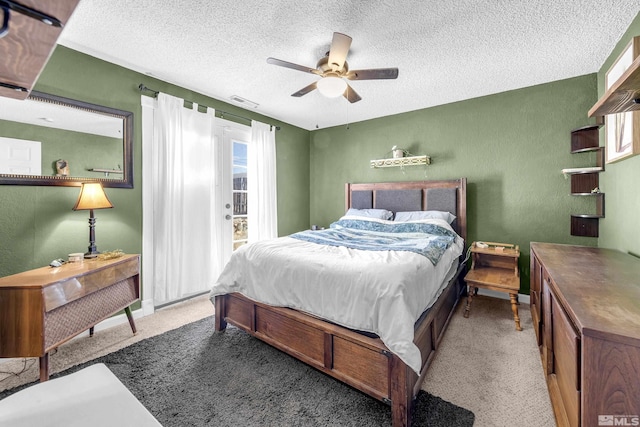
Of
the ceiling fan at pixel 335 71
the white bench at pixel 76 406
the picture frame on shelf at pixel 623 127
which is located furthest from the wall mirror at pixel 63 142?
the picture frame on shelf at pixel 623 127

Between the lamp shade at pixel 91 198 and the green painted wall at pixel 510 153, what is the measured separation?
3585 millimetres

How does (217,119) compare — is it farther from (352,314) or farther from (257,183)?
(352,314)

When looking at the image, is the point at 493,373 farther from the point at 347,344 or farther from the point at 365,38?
the point at 365,38

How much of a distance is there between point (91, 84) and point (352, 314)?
10.3 ft

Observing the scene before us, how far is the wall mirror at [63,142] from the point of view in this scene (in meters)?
2.16

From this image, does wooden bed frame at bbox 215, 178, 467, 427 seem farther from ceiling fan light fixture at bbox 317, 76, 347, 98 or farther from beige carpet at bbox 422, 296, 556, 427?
ceiling fan light fixture at bbox 317, 76, 347, 98

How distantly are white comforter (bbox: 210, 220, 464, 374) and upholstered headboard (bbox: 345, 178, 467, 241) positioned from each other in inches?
48.3

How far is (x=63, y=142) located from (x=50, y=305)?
149 centimetres

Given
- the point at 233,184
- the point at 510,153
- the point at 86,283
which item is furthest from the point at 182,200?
the point at 510,153

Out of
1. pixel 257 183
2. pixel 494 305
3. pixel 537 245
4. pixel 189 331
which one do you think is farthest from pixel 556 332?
pixel 257 183

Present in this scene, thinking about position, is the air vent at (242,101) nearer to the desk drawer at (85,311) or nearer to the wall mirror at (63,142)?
the wall mirror at (63,142)

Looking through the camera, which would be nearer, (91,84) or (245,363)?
(245,363)

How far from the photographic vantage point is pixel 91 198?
91.4 inches

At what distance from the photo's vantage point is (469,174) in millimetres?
3625
